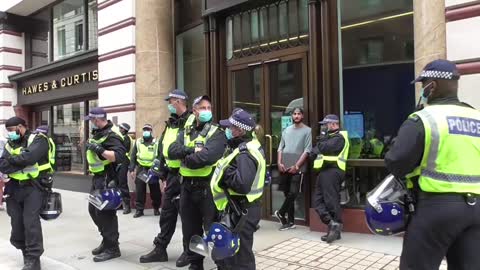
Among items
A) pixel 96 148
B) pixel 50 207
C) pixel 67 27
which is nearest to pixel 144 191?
pixel 50 207

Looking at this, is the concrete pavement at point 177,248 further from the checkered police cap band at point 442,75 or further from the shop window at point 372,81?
the checkered police cap band at point 442,75

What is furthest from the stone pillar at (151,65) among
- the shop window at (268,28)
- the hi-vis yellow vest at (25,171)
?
the hi-vis yellow vest at (25,171)

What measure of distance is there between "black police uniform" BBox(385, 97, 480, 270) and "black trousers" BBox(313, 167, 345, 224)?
3491 mm

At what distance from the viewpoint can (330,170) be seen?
662cm

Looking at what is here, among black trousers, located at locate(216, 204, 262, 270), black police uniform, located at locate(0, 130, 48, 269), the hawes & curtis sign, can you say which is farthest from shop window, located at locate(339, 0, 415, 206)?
the hawes & curtis sign

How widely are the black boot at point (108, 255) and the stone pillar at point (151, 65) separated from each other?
163 inches

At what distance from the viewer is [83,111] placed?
42.3 ft

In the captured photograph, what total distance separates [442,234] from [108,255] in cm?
444

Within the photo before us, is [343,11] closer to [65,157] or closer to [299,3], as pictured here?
[299,3]

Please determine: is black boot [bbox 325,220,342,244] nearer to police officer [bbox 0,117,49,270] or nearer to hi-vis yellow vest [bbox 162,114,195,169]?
hi-vis yellow vest [bbox 162,114,195,169]

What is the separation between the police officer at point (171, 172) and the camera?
554 cm

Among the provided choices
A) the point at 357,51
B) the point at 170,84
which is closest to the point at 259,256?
the point at 357,51

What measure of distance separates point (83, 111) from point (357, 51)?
811 centimetres

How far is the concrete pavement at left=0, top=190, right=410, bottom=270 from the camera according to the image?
5.70 m
